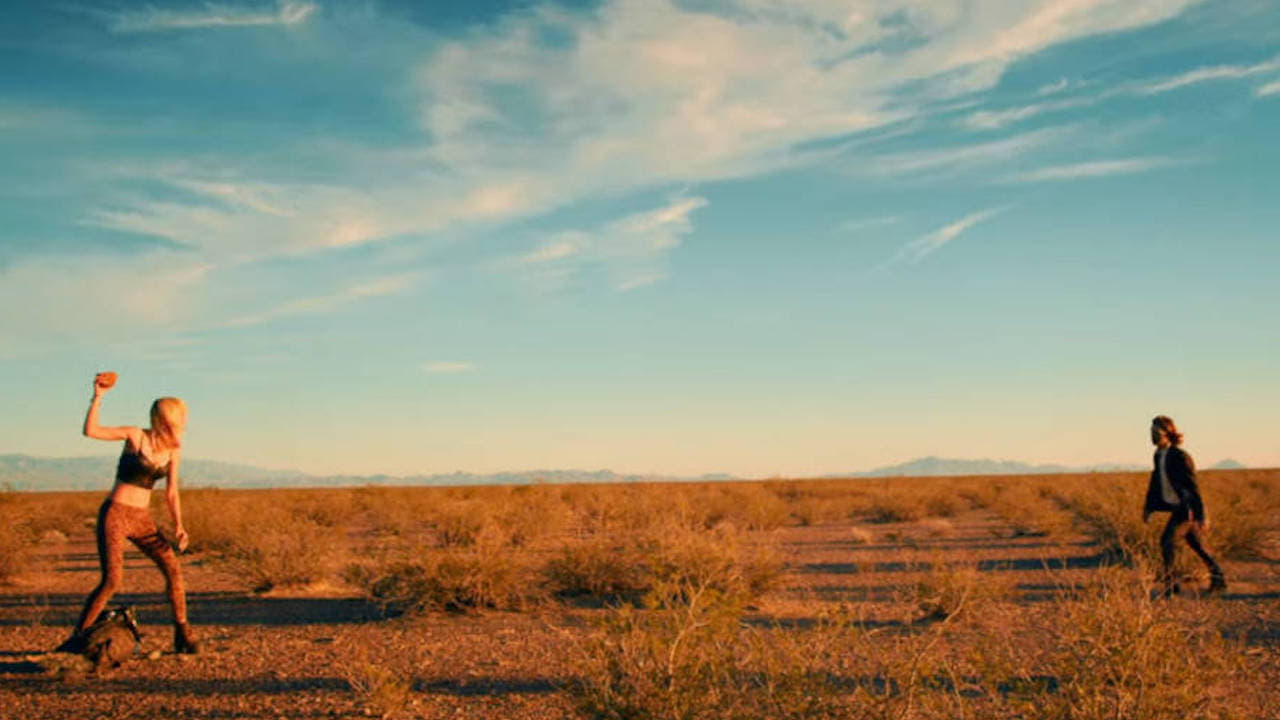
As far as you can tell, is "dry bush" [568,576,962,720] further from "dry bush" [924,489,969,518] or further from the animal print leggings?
"dry bush" [924,489,969,518]

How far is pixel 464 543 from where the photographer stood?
54.2ft

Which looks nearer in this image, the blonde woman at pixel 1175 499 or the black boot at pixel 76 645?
the black boot at pixel 76 645

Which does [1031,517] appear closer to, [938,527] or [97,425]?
[938,527]

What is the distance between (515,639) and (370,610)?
2562 mm

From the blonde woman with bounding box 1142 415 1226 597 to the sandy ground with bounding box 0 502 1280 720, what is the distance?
2.21 feet

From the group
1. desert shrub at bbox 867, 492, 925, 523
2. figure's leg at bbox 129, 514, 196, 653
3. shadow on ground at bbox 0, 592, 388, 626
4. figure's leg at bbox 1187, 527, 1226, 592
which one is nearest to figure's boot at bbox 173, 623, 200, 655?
figure's leg at bbox 129, 514, 196, 653

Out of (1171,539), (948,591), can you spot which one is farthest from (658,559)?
(1171,539)

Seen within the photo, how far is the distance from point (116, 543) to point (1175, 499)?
1027 centimetres

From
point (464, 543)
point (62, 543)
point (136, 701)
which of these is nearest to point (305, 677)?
point (136, 701)

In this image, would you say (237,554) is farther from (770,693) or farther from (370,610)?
(770,693)

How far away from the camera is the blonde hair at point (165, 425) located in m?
7.04

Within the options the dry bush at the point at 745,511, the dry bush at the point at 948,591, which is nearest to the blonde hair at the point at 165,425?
the dry bush at the point at 948,591

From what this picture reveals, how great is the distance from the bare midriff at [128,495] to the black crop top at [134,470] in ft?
0.11

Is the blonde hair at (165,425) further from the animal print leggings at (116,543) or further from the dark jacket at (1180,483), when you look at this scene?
the dark jacket at (1180,483)
